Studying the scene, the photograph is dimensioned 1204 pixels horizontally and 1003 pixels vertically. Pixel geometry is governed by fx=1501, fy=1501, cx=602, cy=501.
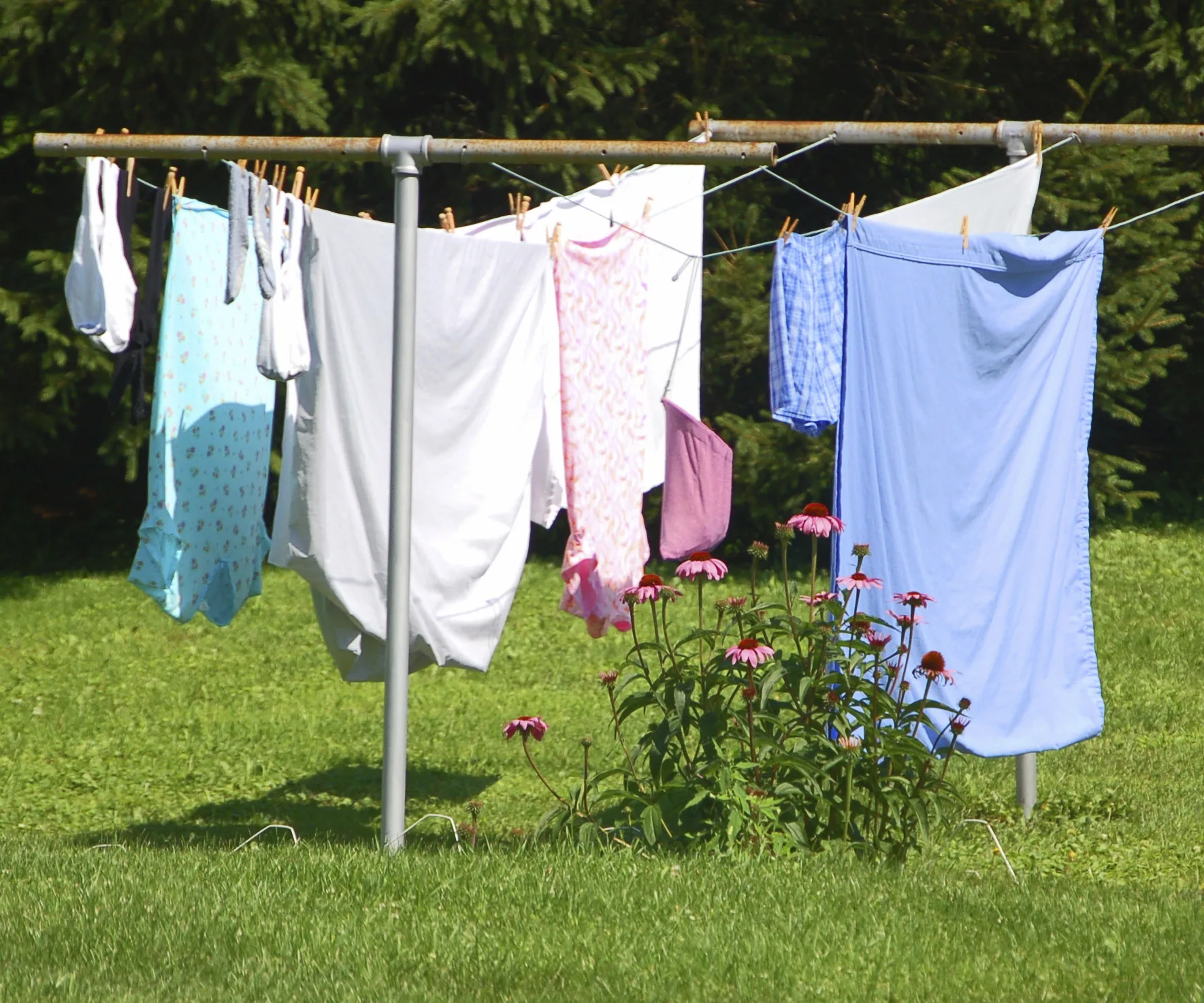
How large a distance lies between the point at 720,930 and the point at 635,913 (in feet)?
0.77

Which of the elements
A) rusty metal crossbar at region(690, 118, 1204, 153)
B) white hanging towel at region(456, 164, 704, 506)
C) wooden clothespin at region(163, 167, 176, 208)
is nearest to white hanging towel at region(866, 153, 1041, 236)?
rusty metal crossbar at region(690, 118, 1204, 153)

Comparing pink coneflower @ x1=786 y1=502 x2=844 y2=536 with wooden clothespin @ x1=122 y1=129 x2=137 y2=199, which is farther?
wooden clothespin @ x1=122 y1=129 x2=137 y2=199

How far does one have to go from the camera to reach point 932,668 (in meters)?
4.09

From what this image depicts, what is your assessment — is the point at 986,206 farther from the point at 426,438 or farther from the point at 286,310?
the point at 286,310

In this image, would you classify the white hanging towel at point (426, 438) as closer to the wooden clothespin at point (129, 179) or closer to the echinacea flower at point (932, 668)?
the wooden clothespin at point (129, 179)

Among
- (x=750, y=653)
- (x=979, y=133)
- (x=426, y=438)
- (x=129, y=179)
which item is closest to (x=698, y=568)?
(x=750, y=653)

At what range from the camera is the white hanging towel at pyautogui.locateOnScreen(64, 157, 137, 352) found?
4.43 meters

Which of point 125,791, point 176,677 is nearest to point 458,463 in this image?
point 125,791

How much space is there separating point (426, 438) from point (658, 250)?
133 centimetres

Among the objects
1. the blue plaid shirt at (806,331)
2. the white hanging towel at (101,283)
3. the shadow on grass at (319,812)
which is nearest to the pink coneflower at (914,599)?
the blue plaid shirt at (806,331)

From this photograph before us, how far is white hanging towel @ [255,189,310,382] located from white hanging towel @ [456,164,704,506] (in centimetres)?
104

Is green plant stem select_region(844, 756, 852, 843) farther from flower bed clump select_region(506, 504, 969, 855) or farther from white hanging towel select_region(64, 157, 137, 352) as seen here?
white hanging towel select_region(64, 157, 137, 352)

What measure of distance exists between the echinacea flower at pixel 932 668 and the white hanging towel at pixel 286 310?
6.28 ft

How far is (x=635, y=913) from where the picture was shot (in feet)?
12.3
